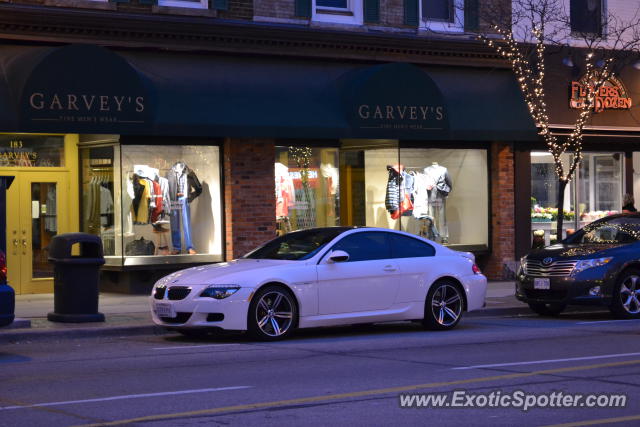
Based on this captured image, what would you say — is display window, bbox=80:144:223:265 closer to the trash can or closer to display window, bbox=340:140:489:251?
display window, bbox=340:140:489:251

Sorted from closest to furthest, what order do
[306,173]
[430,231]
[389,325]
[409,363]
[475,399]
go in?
[475,399], [409,363], [389,325], [306,173], [430,231]

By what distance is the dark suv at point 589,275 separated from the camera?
1606 cm

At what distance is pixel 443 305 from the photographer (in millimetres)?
14742

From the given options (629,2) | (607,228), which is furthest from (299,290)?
(629,2)

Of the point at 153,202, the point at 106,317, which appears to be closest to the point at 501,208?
the point at 153,202

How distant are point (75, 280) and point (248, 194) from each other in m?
5.76

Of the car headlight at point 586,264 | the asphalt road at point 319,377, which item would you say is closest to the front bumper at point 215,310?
the asphalt road at point 319,377

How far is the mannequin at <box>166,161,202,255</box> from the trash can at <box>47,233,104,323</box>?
4766mm

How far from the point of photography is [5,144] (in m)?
19.0

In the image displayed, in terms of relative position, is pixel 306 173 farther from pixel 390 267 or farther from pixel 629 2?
pixel 629 2

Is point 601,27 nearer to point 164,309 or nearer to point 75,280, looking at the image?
point 75,280

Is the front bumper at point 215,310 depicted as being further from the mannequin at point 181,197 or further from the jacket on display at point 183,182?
the jacket on display at point 183,182

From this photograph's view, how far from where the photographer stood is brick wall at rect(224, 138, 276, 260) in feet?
65.8

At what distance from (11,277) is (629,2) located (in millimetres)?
15436
